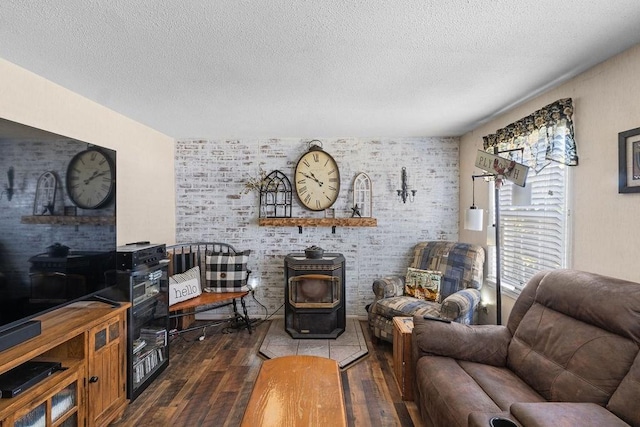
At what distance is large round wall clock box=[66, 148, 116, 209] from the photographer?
2053 mm

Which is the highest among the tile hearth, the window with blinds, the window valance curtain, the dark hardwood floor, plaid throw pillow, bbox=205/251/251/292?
the window valance curtain

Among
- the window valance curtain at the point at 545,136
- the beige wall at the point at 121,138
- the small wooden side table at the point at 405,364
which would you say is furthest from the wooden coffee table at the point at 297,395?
the window valance curtain at the point at 545,136

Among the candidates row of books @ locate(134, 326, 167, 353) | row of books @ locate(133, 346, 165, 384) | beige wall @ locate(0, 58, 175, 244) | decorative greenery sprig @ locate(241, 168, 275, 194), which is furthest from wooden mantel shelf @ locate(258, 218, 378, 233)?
row of books @ locate(133, 346, 165, 384)

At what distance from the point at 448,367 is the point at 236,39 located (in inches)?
91.2

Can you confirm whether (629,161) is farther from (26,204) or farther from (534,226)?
(26,204)

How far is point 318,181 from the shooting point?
416 centimetres

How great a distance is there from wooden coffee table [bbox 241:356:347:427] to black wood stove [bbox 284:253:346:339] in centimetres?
131

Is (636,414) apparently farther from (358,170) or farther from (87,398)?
(358,170)

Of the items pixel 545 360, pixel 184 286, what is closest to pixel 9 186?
pixel 184 286

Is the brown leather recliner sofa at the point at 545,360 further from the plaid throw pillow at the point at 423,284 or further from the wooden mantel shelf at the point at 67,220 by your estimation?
the wooden mantel shelf at the point at 67,220

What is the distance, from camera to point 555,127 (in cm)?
233

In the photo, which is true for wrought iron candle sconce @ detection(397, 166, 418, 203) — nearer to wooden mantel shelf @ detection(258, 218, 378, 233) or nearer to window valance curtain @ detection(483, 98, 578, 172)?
wooden mantel shelf @ detection(258, 218, 378, 233)

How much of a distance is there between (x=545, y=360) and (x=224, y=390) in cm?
232

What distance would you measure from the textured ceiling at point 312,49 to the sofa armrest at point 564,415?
1.77 m
